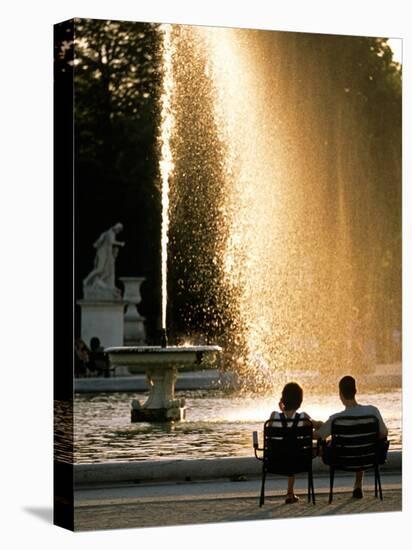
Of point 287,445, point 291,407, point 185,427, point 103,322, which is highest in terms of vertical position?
point 103,322

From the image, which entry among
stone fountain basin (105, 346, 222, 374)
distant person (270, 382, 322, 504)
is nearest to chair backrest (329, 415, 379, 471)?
distant person (270, 382, 322, 504)

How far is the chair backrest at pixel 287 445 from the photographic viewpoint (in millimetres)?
18828

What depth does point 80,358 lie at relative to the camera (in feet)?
60.2

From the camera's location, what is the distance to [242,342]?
19516 millimetres

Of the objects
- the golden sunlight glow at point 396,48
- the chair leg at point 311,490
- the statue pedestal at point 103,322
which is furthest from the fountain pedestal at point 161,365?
the golden sunlight glow at point 396,48

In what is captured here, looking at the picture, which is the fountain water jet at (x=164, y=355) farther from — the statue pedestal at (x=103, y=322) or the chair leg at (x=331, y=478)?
the chair leg at (x=331, y=478)

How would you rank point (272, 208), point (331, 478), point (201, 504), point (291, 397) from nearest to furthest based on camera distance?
1. point (201, 504)
2. point (331, 478)
3. point (291, 397)
4. point (272, 208)

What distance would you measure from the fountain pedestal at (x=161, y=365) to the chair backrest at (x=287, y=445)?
0.82m

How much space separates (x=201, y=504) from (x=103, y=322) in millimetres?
1942

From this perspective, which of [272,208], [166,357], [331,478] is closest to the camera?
[331,478]

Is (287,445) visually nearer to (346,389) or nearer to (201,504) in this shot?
(201,504)

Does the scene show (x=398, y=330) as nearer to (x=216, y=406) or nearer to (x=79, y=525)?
(x=216, y=406)

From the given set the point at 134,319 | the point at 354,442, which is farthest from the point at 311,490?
the point at 134,319

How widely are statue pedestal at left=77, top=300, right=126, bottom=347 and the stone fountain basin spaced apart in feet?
0.39
